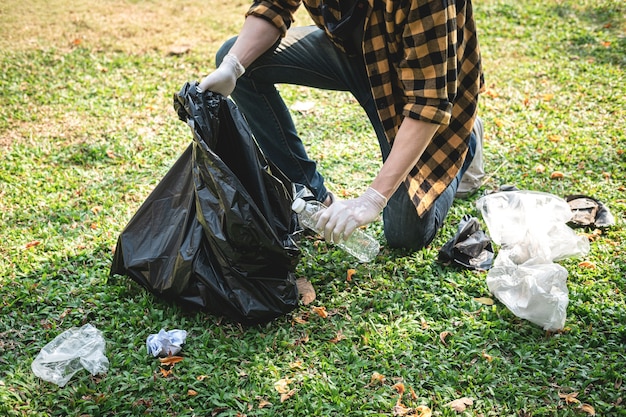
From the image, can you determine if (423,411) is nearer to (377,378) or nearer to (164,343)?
(377,378)

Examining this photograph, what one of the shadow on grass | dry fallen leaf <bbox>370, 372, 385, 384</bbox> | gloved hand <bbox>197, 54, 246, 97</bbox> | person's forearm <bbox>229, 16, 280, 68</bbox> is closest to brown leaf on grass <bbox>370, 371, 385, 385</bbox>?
dry fallen leaf <bbox>370, 372, 385, 384</bbox>

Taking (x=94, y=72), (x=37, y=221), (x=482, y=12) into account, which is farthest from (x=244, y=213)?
(x=482, y=12)

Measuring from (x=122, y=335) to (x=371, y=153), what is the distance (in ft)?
6.17

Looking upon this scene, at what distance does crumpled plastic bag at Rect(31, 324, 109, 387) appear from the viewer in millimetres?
1991

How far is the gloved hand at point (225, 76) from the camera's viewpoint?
238 cm

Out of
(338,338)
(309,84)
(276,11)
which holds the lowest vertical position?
(338,338)

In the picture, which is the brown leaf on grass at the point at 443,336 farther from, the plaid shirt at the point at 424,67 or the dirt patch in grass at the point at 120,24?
the dirt patch in grass at the point at 120,24

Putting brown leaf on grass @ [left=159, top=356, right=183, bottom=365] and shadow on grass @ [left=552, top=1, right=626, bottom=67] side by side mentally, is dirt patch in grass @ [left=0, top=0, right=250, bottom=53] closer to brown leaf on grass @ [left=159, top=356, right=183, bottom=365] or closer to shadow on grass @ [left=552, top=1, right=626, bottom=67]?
shadow on grass @ [left=552, top=1, right=626, bottom=67]

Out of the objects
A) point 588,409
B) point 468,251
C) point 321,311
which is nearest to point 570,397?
point 588,409

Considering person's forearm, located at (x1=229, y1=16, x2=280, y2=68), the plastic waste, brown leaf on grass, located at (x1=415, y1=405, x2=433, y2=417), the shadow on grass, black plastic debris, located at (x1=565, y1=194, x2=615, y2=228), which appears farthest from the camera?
the shadow on grass

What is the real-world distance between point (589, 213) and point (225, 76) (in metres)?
1.84

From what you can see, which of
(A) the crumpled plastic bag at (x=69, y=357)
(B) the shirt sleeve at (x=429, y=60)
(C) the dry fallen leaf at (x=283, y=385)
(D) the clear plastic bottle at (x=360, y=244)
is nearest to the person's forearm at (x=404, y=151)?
(B) the shirt sleeve at (x=429, y=60)

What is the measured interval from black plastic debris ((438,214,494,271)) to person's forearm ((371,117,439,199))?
629 mm

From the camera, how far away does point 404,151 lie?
2.06m
